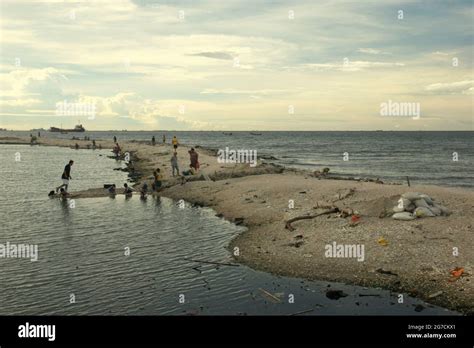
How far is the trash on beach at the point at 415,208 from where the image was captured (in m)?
21.0

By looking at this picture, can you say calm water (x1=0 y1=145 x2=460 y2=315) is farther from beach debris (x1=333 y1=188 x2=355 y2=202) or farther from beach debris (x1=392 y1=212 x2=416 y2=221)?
beach debris (x1=392 y1=212 x2=416 y2=221)

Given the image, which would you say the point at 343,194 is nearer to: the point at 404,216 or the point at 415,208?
the point at 415,208

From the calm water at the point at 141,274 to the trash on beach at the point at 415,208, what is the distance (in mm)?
7561

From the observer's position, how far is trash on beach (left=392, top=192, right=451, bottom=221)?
68.9ft

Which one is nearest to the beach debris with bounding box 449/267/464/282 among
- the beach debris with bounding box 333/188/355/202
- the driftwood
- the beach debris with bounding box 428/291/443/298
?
the beach debris with bounding box 428/291/443/298

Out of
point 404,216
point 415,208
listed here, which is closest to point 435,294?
point 404,216

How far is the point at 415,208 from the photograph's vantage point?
21.7 m

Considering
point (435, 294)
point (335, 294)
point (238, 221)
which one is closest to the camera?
point (435, 294)

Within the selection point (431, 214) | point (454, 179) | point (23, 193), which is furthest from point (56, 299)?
point (454, 179)

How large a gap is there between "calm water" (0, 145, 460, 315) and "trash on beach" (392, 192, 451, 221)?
7.56m

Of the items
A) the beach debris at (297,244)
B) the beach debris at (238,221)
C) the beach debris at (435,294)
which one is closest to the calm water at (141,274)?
the beach debris at (238,221)

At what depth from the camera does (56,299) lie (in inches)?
554

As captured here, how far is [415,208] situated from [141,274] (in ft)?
45.8
